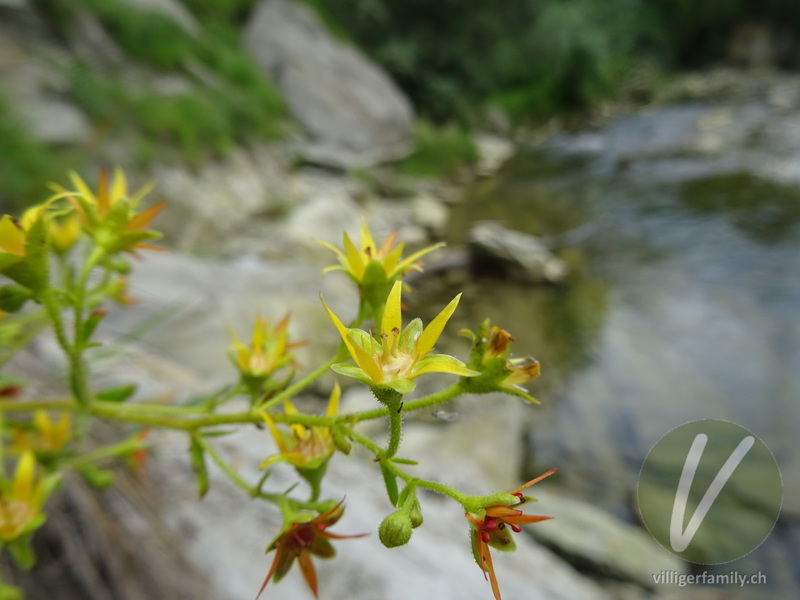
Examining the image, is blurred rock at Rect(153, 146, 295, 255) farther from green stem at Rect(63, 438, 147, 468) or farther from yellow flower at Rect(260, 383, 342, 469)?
yellow flower at Rect(260, 383, 342, 469)

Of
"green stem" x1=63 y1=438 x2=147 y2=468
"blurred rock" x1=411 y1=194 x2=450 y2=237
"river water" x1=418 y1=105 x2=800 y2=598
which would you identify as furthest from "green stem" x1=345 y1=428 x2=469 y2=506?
"blurred rock" x1=411 y1=194 x2=450 y2=237

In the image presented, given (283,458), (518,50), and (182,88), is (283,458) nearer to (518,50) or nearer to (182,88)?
(182,88)

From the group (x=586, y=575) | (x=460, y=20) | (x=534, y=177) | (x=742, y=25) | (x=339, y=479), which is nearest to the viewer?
(x=339, y=479)

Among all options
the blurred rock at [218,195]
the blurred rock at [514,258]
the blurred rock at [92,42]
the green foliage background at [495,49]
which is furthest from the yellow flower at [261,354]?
the green foliage background at [495,49]

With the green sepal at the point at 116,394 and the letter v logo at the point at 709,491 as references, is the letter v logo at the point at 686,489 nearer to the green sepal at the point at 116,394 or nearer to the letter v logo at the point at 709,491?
the letter v logo at the point at 709,491

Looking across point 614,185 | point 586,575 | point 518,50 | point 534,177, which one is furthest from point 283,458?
point 518,50

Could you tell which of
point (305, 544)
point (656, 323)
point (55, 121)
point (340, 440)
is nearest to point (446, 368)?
point (340, 440)

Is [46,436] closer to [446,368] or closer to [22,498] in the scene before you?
[22,498]
